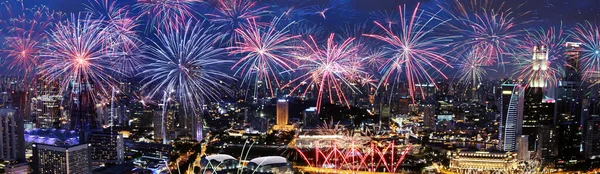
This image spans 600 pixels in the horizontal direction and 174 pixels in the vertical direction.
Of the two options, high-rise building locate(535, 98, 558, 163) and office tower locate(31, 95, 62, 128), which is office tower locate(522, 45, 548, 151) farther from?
office tower locate(31, 95, 62, 128)

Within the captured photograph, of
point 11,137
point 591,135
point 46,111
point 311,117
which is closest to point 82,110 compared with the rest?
point 46,111

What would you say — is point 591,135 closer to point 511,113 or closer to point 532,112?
point 532,112

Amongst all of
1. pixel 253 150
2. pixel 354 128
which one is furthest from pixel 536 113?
pixel 253 150

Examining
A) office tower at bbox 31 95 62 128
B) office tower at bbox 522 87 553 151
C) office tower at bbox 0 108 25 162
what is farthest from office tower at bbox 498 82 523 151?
office tower at bbox 31 95 62 128

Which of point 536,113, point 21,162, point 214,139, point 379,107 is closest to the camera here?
point 21,162

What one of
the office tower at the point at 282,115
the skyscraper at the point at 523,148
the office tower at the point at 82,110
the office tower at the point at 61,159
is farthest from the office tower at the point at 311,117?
the office tower at the point at 61,159

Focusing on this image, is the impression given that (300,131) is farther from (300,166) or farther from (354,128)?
(300,166)
